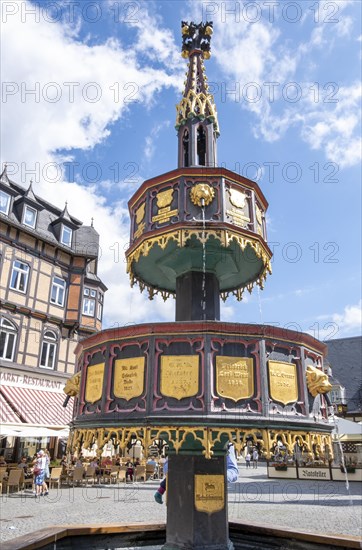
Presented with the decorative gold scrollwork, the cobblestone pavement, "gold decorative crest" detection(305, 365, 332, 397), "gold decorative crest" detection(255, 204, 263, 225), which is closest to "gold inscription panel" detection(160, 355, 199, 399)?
the decorative gold scrollwork

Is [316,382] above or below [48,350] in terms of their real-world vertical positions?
below

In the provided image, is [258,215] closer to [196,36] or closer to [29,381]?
[196,36]

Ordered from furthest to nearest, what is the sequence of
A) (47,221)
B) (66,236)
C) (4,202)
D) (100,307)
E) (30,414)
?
(100,307)
(66,236)
(47,221)
(4,202)
(30,414)

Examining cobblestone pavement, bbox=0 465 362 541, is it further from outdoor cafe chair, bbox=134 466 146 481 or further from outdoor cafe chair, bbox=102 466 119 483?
outdoor cafe chair, bbox=134 466 146 481

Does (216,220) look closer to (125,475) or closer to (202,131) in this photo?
(202,131)

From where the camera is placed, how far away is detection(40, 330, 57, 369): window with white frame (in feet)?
81.9

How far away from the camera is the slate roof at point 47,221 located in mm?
25328

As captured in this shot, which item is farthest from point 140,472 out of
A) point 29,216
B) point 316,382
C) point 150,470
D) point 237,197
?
point 237,197

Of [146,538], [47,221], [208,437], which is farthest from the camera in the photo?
[47,221]

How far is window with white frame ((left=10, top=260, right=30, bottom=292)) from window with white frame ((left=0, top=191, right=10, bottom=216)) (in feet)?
Answer: 10.3

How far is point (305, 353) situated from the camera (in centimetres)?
648

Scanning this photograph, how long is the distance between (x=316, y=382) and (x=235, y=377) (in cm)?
133

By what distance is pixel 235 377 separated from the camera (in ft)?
19.2

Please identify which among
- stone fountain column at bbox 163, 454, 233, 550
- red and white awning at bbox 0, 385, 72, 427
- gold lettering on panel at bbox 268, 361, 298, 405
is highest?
red and white awning at bbox 0, 385, 72, 427
